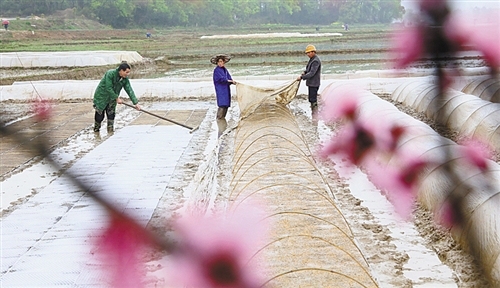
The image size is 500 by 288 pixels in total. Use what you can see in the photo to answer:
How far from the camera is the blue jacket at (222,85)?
1065cm

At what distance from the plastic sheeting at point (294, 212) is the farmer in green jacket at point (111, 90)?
2.63m

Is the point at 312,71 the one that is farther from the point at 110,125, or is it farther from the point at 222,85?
the point at 110,125

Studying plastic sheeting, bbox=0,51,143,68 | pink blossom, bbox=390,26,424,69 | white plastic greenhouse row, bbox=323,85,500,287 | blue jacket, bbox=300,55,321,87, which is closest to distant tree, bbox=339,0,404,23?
pink blossom, bbox=390,26,424,69

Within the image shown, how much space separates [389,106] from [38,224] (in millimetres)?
6998

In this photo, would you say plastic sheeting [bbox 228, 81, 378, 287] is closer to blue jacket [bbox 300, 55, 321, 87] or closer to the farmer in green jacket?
the farmer in green jacket

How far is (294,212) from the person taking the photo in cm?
417

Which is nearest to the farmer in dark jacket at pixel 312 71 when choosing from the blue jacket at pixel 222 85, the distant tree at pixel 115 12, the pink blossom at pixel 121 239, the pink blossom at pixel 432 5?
the blue jacket at pixel 222 85

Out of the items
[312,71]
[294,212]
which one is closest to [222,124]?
[312,71]

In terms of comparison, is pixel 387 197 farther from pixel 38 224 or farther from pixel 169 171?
pixel 38 224

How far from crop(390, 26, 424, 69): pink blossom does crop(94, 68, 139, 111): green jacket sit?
10.1 m

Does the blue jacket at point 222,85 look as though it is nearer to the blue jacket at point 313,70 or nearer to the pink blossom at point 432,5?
the blue jacket at point 313,70

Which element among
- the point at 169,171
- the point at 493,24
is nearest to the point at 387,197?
the point at 169,171

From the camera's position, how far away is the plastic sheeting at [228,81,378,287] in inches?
117

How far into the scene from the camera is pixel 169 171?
27.3 feet
